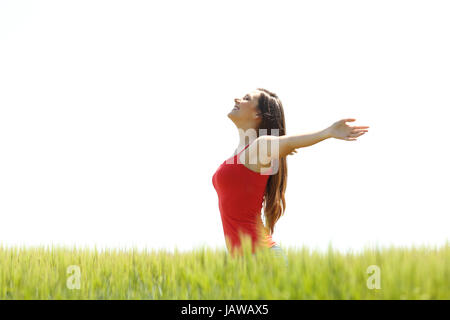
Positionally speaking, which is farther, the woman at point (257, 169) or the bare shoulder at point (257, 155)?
the bare shoulder at point (257, 155)

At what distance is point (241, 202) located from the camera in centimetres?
333

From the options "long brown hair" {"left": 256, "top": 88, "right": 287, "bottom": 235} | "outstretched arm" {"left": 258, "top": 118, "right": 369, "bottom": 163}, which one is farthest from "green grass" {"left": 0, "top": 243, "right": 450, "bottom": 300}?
"long brown hair" {"left": 256, "top": 88, "right": 287, "bottom": 235}

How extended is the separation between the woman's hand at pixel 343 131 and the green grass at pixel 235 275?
28.0 inches

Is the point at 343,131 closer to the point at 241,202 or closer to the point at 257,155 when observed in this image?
the point at 257,155

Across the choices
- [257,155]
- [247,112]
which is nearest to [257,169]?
[257,155]

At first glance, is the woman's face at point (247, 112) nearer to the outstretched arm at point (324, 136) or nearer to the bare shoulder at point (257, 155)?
the bare shoulder at point (257, 155)

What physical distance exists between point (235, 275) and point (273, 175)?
4.51ft

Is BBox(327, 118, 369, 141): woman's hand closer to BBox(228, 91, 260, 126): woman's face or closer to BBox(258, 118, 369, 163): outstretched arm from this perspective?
BBox(258, 118, 369, 163): outstretched arm

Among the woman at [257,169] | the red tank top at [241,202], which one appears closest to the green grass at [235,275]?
the woman at [257,169]

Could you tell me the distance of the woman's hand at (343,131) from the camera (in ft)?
9.26

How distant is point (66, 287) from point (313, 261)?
4.81 feet

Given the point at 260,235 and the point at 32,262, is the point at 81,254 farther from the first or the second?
the point at 260,235

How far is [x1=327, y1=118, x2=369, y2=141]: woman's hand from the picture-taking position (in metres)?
2.82

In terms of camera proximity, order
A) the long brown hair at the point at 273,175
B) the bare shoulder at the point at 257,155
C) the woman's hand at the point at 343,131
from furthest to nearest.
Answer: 1. the long brown hair at the point at 273,175
2. the bare shoulder at the point at 257,155
3. the woman's hand at the point at 343,131
